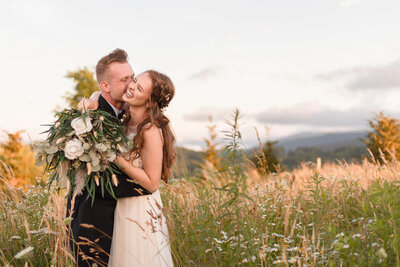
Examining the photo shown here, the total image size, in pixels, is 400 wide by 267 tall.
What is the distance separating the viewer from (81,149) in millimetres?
3080

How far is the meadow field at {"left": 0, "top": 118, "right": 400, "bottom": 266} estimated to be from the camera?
276 centimetres

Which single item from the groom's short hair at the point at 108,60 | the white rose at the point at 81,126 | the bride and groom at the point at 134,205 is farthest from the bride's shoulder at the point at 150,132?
the groom's short hair at the point at 108,60

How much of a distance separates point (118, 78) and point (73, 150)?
142 centimetres

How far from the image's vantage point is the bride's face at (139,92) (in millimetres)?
3746

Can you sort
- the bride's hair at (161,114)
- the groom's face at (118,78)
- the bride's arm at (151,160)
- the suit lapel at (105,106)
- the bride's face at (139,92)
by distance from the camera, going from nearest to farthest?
the bride's arm at (151,160), the bride's hair at (161,114), the bride's face at (139,92), the suit lapel at (105,106), the groom's face at (118,78)

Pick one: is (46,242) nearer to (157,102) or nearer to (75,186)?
(75,186)

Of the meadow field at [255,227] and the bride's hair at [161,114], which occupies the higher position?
the bride's hair at [161,114]

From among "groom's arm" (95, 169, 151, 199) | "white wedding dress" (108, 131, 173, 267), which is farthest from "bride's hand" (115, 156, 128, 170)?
"white wedding dress" (108, 131, 173, 267)

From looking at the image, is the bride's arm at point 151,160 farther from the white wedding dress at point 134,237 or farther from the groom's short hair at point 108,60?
the groom's short hair at point 108,60

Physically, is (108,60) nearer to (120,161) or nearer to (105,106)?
(105,106)

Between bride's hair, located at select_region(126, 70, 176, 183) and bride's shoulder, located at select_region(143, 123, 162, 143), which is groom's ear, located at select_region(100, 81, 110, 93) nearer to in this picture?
bride's hair, located at select_region(126, 70, 176, 183)

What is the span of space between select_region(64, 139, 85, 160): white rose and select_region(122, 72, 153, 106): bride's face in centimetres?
85

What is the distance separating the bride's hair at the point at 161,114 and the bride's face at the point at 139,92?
5 cm

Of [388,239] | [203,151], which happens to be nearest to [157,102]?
[388,239]
